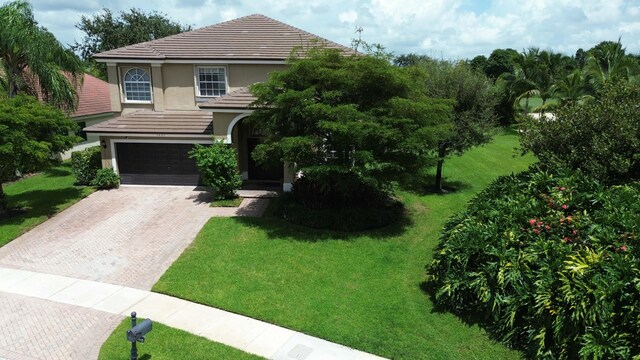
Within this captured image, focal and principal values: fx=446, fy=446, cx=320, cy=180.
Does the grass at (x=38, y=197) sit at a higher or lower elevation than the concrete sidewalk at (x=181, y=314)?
higher

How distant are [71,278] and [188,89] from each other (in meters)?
12.8

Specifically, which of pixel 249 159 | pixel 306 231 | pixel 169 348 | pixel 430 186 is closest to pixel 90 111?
pixel 249 159

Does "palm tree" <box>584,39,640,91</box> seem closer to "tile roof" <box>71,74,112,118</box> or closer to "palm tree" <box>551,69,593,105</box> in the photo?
"palm tree" <box>551,69,593,105</box>

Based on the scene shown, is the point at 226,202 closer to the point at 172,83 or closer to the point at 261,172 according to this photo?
the point at 261,172

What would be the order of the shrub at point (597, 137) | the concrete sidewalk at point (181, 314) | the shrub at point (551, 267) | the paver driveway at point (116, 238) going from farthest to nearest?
the paver driveway at point (116, 238) < the shrub at point (597, 137) < the concrete sidewalk at point (181, 314) < the shrub at point (551, 267)

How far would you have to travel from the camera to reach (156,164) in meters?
21.6

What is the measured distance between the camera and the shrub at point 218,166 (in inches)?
720

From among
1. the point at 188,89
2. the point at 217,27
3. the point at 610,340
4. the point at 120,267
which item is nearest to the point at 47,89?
the point at 188,89

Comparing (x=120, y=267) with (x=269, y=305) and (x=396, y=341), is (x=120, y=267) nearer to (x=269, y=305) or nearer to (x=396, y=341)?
(x=269, y=305)

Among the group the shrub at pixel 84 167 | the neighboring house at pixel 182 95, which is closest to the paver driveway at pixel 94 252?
the neighboring house at pixel 182 95

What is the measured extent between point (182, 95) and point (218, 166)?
669 cm

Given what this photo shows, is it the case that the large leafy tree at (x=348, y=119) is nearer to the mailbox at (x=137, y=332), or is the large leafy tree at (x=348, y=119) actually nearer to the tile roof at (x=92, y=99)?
the mailbox at (x=137, y=332)

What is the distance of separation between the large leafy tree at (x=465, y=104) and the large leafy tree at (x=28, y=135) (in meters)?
15.1

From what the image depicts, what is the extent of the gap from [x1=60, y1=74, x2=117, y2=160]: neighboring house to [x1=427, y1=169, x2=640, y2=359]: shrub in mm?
24803
